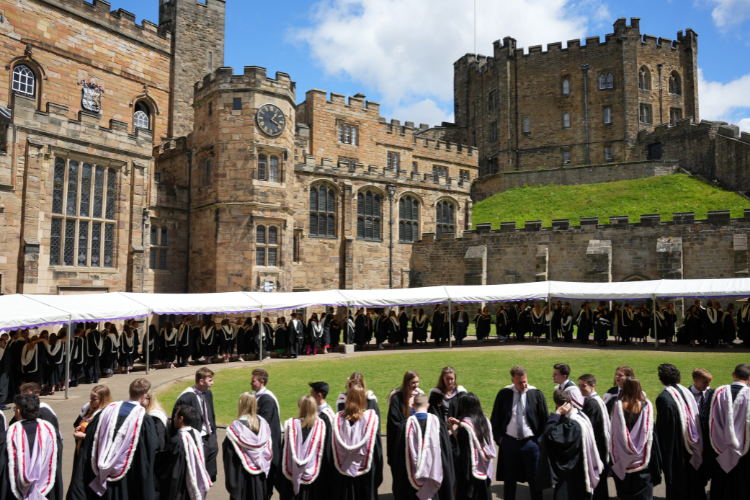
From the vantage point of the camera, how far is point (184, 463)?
5219mm

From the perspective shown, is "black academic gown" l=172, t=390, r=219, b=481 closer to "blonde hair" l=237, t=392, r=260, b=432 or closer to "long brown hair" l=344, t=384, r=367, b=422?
"blonde hair" l=237, t=392, r=260, b=432

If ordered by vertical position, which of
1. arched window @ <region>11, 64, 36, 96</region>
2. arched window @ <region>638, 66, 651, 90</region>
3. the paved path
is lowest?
the paved path

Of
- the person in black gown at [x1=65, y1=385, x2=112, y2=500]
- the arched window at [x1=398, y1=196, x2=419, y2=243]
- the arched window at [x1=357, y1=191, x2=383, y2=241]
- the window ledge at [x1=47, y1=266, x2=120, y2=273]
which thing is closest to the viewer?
the person in black gown at [x1=65, y1=385, x2=112, y2=500]

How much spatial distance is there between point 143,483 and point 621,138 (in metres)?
44.8

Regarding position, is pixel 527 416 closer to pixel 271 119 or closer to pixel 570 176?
pixel 271 119

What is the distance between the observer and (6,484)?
17.0ft

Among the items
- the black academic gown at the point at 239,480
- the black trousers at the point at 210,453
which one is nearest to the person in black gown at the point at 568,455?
the black academic gown at the point at 239,480

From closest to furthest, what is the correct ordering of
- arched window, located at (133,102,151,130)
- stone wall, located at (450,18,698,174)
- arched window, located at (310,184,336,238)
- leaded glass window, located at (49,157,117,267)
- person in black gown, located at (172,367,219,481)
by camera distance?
person in black gown, located at (172,367,219,481), leaded glass window, located at (49,157,117,267), arched window, located at (310,184,336,238), arched window, located at (133,102,151,130), stone wall, located at (450,18,698,174)

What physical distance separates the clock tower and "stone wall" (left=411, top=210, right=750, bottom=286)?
947cm

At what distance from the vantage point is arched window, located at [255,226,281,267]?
23109 mm

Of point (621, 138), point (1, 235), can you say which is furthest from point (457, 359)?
point (621, 138)

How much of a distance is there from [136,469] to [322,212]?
23.2 meters

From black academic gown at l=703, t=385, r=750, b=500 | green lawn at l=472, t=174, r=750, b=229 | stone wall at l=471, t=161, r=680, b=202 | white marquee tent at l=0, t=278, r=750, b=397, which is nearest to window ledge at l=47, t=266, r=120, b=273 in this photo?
white marquee tent at l=0, t=278, r=750, b=397

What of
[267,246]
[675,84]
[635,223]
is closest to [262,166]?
[267,246]
